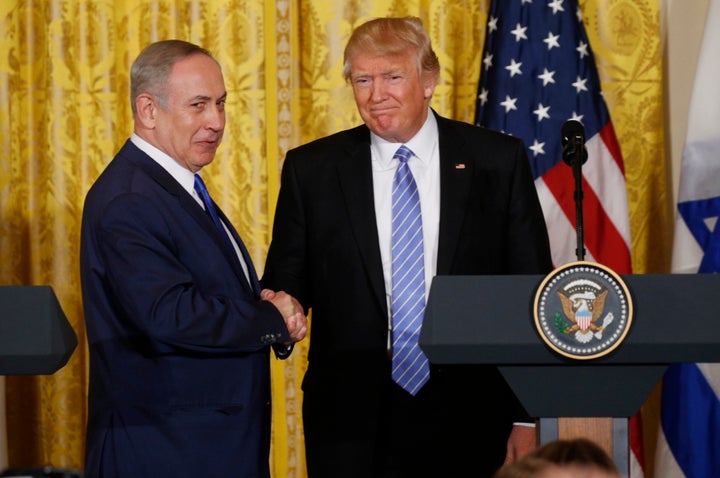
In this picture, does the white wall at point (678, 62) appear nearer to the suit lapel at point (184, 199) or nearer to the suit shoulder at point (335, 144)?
the suit shoulder at point (335, 144)

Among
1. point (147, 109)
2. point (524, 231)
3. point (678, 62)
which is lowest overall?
point (524, 231)

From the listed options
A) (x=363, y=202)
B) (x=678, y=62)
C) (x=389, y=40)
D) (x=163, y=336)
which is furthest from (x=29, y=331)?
(x=678, y=62)

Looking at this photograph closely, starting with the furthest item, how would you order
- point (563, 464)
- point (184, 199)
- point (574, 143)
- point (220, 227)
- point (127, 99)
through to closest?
point (127, 99)
point (220, 227)
point (184, 199)
point (574, 143)
point (563, 464)

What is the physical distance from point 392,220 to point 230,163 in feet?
5.47

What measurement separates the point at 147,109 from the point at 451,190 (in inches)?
36.2

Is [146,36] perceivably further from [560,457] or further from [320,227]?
[560,457]

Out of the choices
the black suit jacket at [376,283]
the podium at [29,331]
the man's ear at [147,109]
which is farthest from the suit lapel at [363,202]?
the podium at [29,331]

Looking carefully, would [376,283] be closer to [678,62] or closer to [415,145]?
[415,145]

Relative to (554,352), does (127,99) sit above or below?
above

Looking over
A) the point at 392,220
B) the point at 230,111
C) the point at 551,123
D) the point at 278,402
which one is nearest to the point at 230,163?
the point at 230,111

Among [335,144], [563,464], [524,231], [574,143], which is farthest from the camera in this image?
[335,144]

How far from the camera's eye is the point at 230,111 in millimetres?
4836

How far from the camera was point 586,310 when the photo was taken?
2445 millimetres

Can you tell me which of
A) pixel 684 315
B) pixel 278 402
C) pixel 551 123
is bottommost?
pixel 278 402
